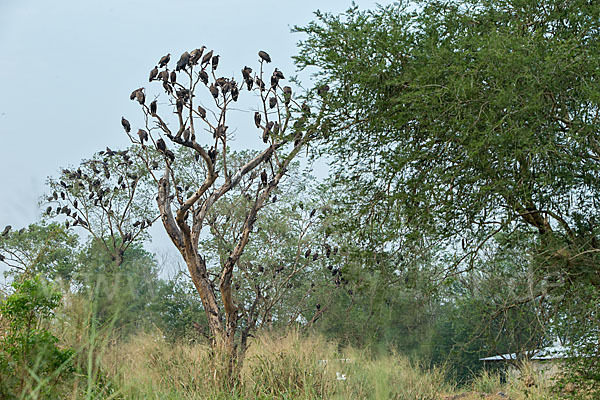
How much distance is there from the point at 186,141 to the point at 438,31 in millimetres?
2944

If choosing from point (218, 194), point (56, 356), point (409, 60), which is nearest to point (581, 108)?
point (409, 60)

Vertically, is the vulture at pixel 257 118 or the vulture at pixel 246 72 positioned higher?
the vulture at pixel 246 72

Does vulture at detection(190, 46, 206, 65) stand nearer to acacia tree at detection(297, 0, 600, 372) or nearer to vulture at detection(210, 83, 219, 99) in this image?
vulture at detection(210, 83, 219, 99)

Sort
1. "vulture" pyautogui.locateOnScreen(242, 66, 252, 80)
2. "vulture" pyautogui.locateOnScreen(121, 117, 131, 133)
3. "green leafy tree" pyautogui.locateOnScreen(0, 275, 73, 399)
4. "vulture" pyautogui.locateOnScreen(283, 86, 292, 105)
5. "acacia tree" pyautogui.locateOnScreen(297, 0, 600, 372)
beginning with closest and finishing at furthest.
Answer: "green leafy tree" pyautogui.locateOnScreen(0, 275, 73, 399) → "acacia tree" pyautogui.locateOnScreen(297, 0, 600, 372) → "vulture" pyautogui.locateOnScreen(242, 66, 252, 80) → "vulture" pyautogui.locateOnScreen(283, 86, 292, 105) → "vulture" pyautogui.locateOnScreen(121, 117, 131, 133)

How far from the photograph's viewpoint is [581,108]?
512cm

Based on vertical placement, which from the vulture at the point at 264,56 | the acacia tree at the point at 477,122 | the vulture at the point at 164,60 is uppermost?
the vulture at the point at 264,56

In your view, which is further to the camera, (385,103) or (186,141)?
(385,103)

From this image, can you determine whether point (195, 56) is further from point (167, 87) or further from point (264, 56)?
point (264, 56)

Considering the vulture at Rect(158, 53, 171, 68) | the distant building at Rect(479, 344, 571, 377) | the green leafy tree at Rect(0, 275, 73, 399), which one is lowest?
the distant building at Rect(479, 344, 571, 377)

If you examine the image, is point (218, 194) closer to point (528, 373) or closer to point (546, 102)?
point (546, 102)

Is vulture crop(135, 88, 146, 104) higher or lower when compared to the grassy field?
higher

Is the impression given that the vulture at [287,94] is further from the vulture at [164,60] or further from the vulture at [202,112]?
the vulture at [164,60]

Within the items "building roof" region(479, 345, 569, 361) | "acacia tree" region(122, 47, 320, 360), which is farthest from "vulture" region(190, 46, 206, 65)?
"building roof" region(479, 345, 569, 361)

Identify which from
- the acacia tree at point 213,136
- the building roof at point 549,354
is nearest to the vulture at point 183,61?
the acacia tree at point 213,136
